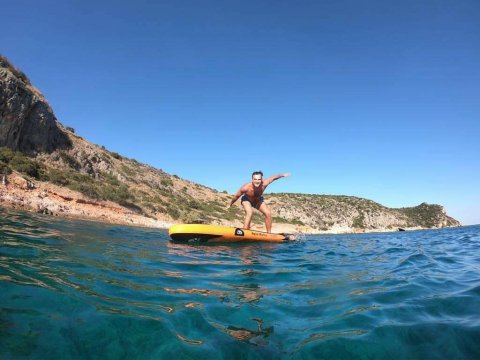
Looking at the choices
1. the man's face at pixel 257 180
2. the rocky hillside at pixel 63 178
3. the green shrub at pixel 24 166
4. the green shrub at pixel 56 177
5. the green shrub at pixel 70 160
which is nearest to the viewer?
the man's face at pixel 257 180

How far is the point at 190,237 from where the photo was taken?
1081 cm

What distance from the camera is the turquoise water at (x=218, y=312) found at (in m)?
2.83

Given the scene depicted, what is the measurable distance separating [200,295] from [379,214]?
3760 inches

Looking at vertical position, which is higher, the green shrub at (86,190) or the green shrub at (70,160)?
the green shrub at (70,160)

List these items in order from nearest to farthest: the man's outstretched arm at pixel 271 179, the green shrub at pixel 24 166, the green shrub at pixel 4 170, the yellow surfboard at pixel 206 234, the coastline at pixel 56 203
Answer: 1. the yellow surfboard at pixel 206 234
2. the man's outstretched arm at pixel 271 179
3. the coastline at pixel 56 203
4. the green shrub at pixel 4 170
5. the green shrub at pixel 24 166

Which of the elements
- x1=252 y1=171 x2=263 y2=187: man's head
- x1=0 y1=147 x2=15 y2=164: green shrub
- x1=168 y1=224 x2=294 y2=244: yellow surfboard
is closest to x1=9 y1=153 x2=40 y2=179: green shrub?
x1=0 y1=147 x2=15 y2=164: green shrub

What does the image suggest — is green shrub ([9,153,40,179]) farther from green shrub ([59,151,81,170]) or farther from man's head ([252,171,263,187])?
man's head ([252,171,263,187])

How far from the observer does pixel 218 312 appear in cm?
377

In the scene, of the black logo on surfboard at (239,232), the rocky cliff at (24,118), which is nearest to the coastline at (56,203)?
the rocky cliff at (24,118)

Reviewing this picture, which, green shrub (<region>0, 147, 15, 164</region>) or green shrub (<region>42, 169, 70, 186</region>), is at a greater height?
green shrub (<region>0, 147, 15, 164</region>)

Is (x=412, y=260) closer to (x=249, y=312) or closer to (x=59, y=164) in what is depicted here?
(x=249, y=312)

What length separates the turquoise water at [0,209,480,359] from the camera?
2832 mm

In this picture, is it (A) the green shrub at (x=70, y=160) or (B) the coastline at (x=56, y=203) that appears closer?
(B) the coastline at (x=56, y=203)

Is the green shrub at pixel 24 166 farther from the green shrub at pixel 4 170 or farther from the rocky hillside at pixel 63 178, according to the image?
the green shrub at pixel 4 170
